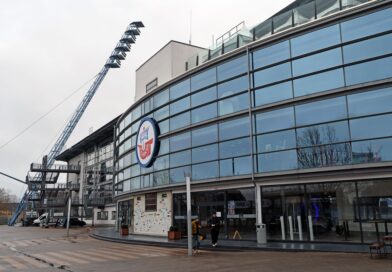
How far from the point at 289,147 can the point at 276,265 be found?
8480 mm

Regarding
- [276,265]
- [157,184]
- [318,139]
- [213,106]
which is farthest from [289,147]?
[157,184]

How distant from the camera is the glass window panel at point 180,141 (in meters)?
26.4

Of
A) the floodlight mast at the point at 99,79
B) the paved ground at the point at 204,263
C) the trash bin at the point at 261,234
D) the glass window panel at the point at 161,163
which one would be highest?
the floodlight mast at the point at 99,79

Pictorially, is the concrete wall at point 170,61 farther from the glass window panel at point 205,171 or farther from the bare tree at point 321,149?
the bare tree at point 321,149

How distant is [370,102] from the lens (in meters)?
18.1

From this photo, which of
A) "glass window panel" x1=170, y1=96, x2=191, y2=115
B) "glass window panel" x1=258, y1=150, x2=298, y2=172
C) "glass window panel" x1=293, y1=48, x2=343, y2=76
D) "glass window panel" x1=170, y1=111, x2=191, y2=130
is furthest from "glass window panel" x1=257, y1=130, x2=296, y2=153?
"glass window panel" x1=170, y1=96, x2=191, y2=115

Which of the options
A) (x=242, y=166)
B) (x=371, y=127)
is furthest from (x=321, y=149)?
(x=242, y=166)

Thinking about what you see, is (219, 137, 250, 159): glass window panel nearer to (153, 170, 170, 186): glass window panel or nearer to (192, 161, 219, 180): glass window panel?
(192, 161, 219, 180): glass window panel

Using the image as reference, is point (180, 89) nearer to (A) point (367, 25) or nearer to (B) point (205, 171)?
(B) point (205, 171)

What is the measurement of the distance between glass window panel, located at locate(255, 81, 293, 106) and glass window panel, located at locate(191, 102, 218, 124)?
11.0 feet

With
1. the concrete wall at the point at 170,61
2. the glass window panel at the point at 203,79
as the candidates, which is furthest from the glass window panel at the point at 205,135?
the concrete wall at the point at 170,61

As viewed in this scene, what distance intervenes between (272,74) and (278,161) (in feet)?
15.6

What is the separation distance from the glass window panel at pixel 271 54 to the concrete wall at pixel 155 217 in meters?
10.8

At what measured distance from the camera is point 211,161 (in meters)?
24.4
